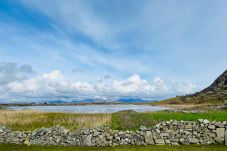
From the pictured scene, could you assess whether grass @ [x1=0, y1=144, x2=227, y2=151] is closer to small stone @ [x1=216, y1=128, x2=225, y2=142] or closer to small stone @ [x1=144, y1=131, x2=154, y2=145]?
small stone @ [x1=216, y1=128, x2=225, y2=142]

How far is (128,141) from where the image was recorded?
112 ft

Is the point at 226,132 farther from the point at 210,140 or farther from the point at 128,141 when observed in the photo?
the point at 128,141

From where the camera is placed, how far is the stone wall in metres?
32.8

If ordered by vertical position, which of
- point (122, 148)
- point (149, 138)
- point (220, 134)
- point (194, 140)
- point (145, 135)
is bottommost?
point (122, 148)

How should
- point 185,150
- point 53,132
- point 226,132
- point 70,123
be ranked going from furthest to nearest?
point 70,123 → point 53,132 → point 226,132 → point 185,150

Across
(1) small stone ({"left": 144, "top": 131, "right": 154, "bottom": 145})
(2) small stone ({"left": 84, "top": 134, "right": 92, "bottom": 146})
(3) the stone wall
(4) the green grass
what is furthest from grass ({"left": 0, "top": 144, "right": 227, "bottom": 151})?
(4) the green grass

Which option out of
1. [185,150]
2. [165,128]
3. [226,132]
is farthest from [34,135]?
[226,132]

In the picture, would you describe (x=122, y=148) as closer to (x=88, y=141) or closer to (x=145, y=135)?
(x=145, y=135)

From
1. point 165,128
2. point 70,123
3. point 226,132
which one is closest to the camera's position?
point 226,132

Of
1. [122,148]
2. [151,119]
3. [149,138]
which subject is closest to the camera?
[122,148]

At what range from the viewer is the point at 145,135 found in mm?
33750

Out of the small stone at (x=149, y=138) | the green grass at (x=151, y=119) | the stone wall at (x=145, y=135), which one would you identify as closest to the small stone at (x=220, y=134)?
the stone wall at (x=145, y=135)

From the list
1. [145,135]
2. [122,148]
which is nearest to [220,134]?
[145,135]

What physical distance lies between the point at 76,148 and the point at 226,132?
15.3 metres
